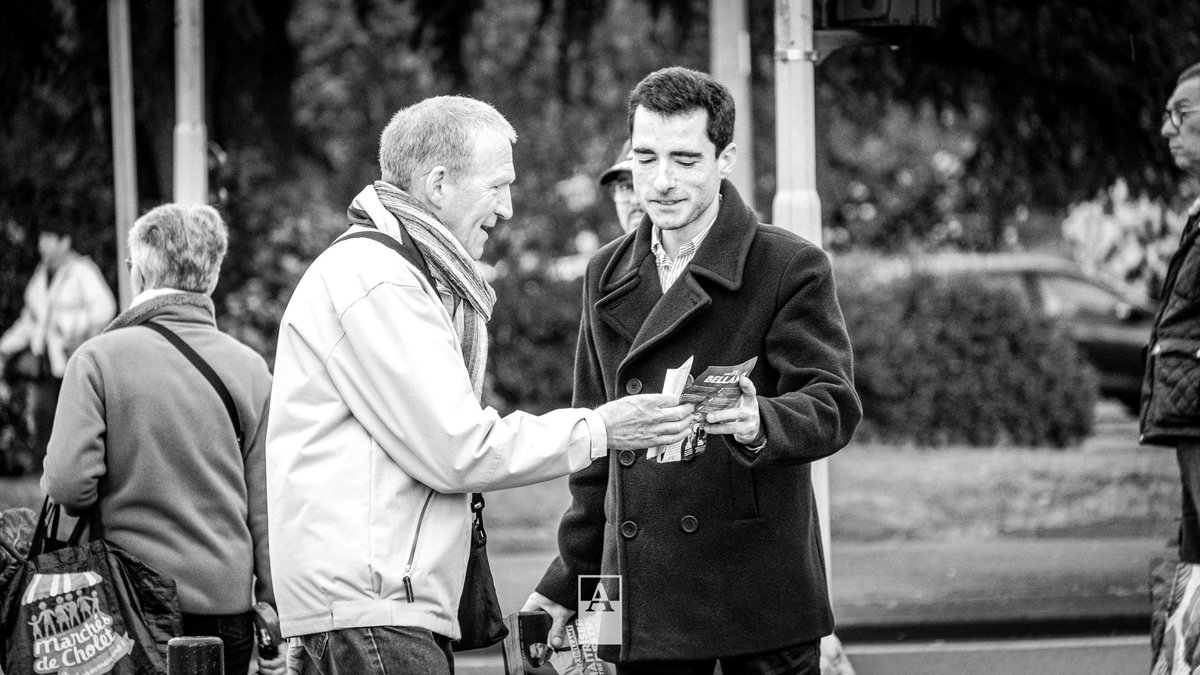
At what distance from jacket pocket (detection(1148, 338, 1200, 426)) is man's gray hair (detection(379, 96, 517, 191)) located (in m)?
2.11

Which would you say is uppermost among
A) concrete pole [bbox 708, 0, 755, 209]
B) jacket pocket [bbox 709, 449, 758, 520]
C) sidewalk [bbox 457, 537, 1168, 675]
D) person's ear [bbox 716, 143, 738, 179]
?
concrete pole [bbox 708, 0, 755, 209]

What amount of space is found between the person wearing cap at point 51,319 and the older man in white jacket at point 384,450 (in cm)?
874

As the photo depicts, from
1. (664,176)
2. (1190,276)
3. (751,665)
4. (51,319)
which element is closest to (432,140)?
(664,176)

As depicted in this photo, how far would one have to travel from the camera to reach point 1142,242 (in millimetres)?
12180

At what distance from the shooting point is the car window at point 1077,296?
17.0 m

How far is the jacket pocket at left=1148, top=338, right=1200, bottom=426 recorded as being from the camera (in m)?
4.18

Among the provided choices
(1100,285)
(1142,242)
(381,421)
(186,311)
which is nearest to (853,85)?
(1142,242)

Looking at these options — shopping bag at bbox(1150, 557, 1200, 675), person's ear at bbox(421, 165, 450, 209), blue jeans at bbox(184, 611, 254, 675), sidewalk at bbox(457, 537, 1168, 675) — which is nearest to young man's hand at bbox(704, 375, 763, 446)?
→ person's ear at bbox(421, 165, 450, 209)

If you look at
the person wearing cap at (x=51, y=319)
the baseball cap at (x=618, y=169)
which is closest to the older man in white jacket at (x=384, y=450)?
the baseball cap at (x=618, y=169)

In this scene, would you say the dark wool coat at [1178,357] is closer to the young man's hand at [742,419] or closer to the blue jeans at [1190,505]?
the blue jeans at [1190,505]

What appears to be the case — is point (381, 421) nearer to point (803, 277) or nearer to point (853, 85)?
point (803, 277)

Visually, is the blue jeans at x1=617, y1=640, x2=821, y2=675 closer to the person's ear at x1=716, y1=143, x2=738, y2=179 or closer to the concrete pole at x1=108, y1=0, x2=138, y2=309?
the person's ear at x1=716, y1=143, x2=738, y2=179

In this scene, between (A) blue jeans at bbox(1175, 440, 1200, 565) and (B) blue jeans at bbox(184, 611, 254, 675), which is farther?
(B) blue jeans at bbox(184, 611, 254, 675)

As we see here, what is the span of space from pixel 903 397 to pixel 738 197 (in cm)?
1017
